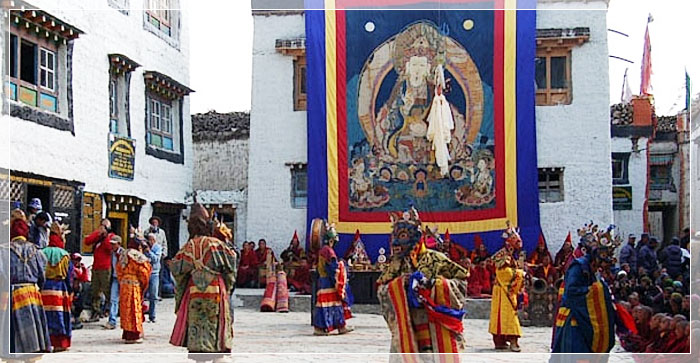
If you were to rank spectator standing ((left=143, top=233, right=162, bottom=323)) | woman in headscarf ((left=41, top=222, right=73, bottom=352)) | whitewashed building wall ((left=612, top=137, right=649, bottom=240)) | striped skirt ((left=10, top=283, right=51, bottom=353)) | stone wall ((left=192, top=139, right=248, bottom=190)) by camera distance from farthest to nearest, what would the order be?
stone wall ((left=192, top=139, right=248, bottom=190)) < whitewashed building wall ((left=612, top=137, right=649, bottom=240)) < spectator standing ((left=143, top=233, right=162, bottom=323)) < woman in headscarf ((left=41, top=222, right=73, bottom=352)) < striped skirt ((left=10, top=283, right=51, bottom=353))

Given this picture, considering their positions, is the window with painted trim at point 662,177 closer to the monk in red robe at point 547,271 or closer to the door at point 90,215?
the monk in red robe at point 547,271

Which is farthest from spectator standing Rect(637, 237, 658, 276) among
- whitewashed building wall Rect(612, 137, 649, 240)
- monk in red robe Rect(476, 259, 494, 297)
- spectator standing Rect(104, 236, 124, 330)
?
spectator standing Rect(104, 236, 124, 330)

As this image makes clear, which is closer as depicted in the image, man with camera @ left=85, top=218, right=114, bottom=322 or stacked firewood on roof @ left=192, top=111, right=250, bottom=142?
man with camera @ left=85, top=218, right=114, bottom=322

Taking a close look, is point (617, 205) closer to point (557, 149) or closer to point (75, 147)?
point (557, 149)

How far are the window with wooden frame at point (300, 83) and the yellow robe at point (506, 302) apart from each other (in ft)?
17.4

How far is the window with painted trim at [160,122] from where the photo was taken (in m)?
12.3

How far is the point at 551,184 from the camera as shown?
14.1m

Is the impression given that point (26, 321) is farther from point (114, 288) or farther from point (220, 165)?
point (220, 165)

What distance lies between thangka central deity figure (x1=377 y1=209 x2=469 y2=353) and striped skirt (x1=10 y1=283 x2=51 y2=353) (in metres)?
3.62

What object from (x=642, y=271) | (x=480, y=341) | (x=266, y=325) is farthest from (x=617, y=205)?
(x=266, y=325)

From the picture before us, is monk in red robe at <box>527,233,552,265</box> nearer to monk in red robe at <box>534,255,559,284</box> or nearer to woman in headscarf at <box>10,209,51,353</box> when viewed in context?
monk in red robe at <box>534,255,559,284</box>

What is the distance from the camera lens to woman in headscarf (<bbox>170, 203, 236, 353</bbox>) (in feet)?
25.9

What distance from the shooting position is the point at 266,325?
11961 mm

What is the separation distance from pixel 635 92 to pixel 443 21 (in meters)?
3.21
